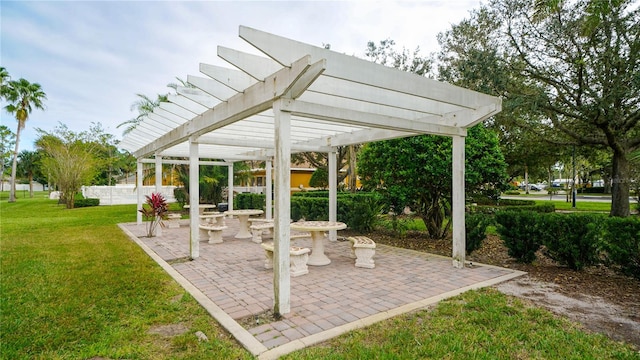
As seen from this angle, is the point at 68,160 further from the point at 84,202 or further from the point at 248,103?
the point at 248,103

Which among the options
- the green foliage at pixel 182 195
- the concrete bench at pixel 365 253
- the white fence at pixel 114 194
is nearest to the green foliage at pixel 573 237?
the concrete bench at pixel 365 253

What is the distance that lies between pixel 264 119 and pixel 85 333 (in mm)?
4484

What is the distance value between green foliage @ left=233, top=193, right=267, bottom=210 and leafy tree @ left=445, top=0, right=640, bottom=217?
10241 mm

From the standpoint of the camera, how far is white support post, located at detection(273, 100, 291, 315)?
12.8 feet

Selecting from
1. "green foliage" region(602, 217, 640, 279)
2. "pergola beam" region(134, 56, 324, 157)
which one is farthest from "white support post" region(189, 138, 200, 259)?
"green foliage" region(602, 217, 640, 279)

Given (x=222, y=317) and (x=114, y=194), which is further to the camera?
(x=114, y=194)

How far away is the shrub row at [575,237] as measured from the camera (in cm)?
507

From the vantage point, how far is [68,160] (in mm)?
21453

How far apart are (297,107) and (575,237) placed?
523 cm

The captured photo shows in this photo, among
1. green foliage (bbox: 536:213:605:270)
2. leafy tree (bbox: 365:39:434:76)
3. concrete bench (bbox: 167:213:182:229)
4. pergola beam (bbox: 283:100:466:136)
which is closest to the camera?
pergola beam (bbox: 283:100:466:136)

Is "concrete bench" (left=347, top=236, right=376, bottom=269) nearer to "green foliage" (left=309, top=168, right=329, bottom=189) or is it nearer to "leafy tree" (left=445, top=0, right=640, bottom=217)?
"leafy tree" (left=445, top=0, right=640, bottom=217)

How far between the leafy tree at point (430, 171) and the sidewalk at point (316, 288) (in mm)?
1635

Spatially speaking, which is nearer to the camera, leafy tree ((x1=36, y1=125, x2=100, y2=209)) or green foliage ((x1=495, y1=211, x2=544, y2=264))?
green foliage ((x1=495, y1=211, x2=544, y2=264))

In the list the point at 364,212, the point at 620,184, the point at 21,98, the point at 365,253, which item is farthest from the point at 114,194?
the point at 620,184
